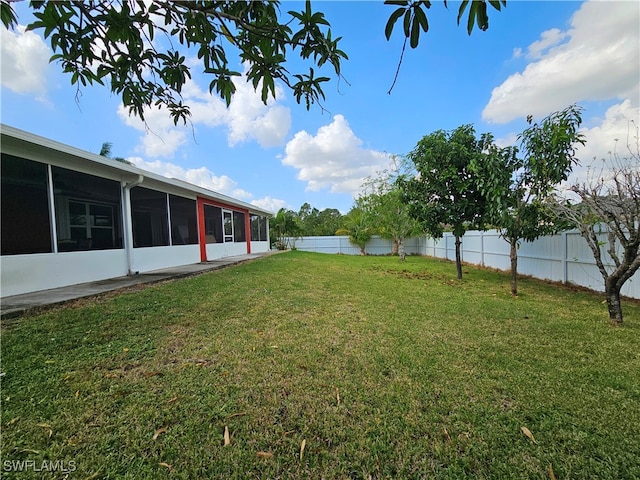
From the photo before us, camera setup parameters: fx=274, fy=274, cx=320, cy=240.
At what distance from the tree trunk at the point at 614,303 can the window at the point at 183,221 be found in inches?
392

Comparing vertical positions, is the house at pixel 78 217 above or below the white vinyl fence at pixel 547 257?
above

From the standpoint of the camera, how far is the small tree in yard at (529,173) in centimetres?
502

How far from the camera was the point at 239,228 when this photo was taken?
47.3ft

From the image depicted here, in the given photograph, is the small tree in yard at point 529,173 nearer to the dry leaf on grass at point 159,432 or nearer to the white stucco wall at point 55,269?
the dry leaf on grass at point 159,432

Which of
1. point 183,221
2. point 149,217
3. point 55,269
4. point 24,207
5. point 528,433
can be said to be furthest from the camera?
point 183,221

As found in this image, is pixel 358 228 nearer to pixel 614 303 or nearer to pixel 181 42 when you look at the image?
pixel 614 303

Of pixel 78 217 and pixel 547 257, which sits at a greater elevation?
pixel 78 217

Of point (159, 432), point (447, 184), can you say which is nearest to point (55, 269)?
point (159, 432)

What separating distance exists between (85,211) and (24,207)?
1154 mm

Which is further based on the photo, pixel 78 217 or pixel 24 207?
pixel 78 217

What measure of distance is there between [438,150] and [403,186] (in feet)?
4.77

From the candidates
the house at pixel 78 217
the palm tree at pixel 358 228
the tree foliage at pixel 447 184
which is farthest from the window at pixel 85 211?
the palm tree at pixel 358 228

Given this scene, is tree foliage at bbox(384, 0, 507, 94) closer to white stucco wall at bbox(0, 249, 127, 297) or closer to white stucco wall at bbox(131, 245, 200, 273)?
white stucco wall at bbox(0, 249, 127, 297)

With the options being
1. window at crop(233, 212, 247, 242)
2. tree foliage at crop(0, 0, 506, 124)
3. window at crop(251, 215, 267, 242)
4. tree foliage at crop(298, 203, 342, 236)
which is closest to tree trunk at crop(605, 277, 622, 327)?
tree foliage at crop(0, 0, 506, 124)
